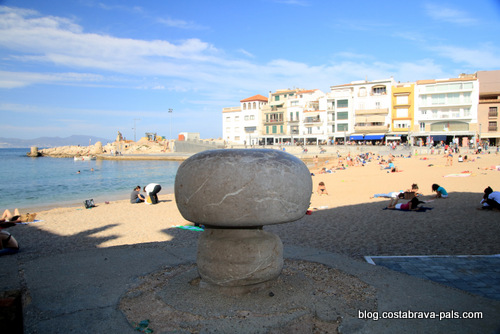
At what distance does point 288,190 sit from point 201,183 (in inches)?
41.9

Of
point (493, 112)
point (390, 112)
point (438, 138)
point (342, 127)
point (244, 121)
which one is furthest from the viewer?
point (244, 121)

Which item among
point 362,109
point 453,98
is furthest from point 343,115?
point 453,98

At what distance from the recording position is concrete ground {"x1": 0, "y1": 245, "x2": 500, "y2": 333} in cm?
386

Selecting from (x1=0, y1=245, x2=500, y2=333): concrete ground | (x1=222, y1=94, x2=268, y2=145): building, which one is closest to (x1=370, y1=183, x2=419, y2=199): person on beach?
(x1=0, y1=245, x2=500, y2=333): concrete ground

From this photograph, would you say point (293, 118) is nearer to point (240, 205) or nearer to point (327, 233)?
point (327, 233)

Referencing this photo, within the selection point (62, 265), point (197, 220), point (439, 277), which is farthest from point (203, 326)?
point (439, 277)

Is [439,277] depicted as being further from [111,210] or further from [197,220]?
[111,210]

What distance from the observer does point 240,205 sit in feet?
13.6

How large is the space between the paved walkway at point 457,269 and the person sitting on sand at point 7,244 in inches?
306

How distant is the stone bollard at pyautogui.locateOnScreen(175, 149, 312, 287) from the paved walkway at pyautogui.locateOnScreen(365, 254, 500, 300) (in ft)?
9.29

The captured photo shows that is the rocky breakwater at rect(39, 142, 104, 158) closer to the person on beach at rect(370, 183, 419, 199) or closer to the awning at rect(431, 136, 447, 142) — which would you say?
the awning at rect(431, 136, 447, 142)

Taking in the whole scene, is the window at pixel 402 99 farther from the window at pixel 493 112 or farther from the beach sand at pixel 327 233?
the beach sand at pixel 327 233

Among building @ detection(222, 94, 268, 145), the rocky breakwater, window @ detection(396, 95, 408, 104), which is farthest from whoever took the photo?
the rocky breakwater

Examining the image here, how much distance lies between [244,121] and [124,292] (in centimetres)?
8499
